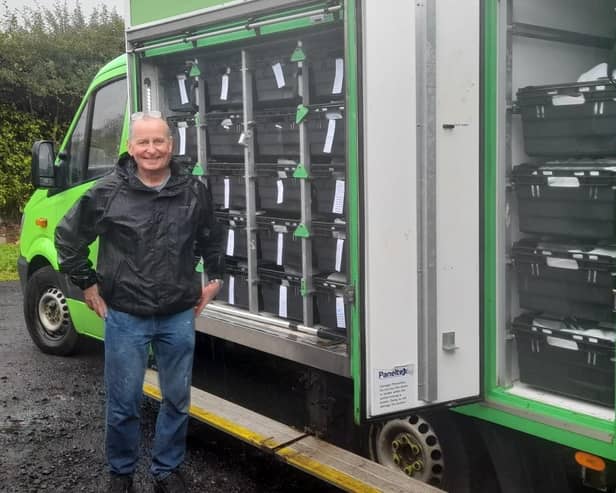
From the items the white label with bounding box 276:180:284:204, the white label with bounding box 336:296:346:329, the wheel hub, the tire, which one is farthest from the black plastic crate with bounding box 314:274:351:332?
the wheel hub

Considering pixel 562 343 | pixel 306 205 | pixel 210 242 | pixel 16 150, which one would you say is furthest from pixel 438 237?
pixel 16 150

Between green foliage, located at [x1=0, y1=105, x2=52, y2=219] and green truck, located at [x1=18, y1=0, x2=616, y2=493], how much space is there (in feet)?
30.9

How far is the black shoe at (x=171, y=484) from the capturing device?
3.81m

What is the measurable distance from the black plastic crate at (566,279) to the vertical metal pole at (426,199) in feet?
1.70

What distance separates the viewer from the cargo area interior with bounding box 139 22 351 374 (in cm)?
399

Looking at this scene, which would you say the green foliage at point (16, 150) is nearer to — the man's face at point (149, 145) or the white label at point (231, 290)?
the white label at point (231, 290)

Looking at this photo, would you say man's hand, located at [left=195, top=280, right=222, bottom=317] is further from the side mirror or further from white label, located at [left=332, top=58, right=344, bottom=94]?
the side mirror

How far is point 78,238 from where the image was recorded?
144 inches

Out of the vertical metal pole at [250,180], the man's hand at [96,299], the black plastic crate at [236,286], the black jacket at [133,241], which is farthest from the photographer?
the black plastic crate at [236,286]

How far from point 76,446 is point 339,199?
7.79ft

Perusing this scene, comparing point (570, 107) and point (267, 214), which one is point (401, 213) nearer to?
point (570, 107)

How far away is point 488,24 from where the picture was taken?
3156 mm

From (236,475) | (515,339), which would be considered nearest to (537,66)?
(515,339)

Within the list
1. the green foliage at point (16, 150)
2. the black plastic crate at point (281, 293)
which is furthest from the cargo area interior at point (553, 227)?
the green foliage at point (16, 150)
